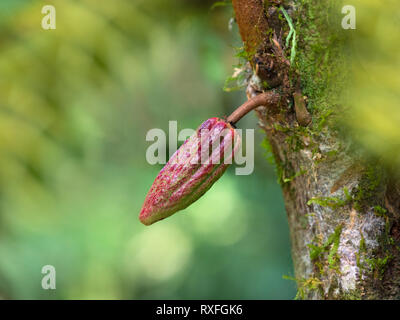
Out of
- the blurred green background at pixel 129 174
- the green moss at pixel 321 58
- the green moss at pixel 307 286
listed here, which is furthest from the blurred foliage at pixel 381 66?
the blurred green background at pixel 129 174

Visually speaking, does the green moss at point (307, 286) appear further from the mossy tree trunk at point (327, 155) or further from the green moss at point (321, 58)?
the green moss at point (321, 58)

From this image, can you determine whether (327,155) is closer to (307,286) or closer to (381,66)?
(307,286)

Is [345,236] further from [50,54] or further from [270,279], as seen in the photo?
[270,279]

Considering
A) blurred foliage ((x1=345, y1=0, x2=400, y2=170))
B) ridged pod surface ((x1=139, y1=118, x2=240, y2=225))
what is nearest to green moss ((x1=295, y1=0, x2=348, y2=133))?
ridged pod surface ((x1=139, y1=118, x2=240, y2=225))

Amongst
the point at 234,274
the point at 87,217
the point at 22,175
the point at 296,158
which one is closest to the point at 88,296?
the point at 87,217

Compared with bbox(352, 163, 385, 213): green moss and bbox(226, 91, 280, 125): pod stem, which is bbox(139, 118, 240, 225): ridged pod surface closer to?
bbox(226, 91, 280, 125): pod stem
